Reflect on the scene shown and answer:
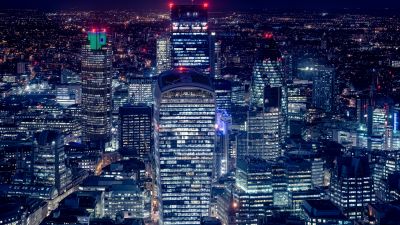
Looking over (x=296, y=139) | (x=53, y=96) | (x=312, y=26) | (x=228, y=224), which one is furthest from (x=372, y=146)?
(x=53, y=96)

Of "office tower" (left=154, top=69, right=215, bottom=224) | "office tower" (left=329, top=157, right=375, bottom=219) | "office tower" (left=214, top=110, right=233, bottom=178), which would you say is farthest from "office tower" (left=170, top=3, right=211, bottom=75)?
"office tower" (left=329, top=157, right=375, bottom=219)

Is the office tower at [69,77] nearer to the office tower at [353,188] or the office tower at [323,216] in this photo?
the office tower at [353,188]

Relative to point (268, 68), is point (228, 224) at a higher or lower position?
lower

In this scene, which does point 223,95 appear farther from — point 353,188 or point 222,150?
point 353,188

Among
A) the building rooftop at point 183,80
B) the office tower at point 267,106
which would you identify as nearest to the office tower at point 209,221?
the building rooftop at point 183,80

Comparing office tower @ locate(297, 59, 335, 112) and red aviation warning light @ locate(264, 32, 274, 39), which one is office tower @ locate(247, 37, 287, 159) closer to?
red aviation warning light @ locate(264, 32, 274, 39)

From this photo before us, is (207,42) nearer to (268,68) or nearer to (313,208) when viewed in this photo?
(268,68)
